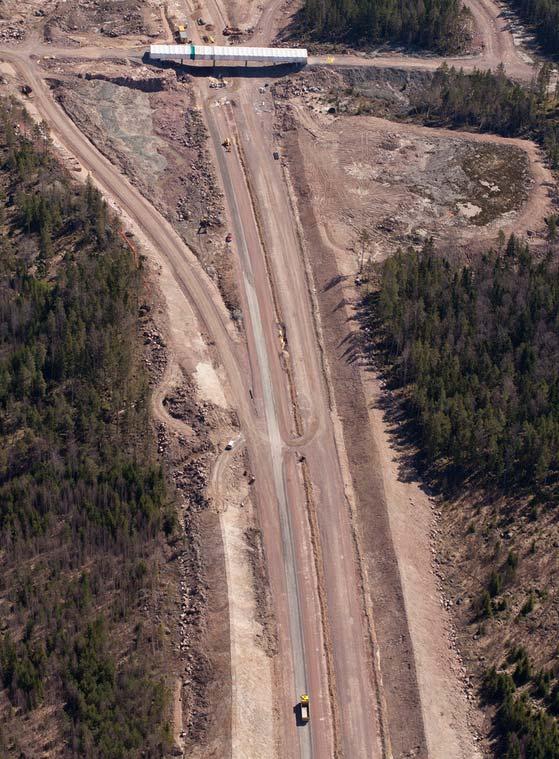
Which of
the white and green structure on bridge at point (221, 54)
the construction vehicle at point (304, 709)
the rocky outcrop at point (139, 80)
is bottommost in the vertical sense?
the construction vehicle at point (304, 709)

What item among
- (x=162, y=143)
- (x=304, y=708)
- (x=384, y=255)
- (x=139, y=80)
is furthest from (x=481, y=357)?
(x=139, y=80)

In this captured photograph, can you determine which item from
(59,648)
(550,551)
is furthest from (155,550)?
(550,551)

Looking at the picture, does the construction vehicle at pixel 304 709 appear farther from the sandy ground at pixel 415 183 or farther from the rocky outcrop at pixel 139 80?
the rocky outcrop at pixel 139 80

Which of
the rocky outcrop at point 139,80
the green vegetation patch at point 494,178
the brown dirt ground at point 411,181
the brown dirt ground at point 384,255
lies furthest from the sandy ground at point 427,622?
the rocky outcrop at point 139,80

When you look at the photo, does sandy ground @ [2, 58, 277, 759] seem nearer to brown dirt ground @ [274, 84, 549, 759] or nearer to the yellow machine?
the yellow machine

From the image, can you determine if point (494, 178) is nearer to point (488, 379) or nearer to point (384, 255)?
point (384, 255)

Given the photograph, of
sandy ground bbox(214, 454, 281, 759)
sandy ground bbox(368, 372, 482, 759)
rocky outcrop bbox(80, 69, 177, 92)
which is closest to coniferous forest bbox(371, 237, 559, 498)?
sandy ground bbox(368, 372, 482, 759)
